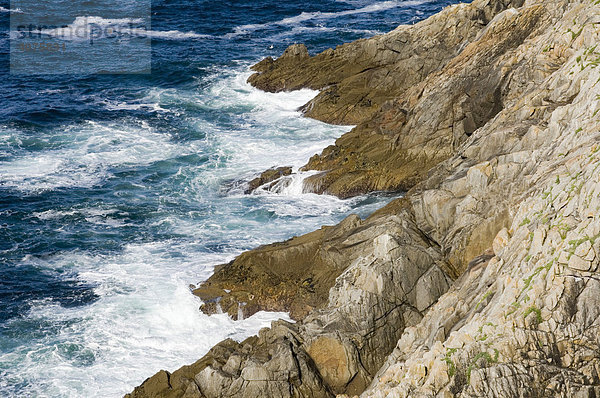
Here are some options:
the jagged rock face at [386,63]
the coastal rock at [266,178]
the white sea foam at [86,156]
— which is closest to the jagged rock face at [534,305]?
the coastal rock at [266,178]

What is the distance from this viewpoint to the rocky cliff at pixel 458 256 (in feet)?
70.6

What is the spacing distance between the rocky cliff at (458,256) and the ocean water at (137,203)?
2986 millimetres

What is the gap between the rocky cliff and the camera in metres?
21.5

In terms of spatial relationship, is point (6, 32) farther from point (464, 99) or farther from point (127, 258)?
point (464, 99)

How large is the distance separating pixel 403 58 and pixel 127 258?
29.1 m

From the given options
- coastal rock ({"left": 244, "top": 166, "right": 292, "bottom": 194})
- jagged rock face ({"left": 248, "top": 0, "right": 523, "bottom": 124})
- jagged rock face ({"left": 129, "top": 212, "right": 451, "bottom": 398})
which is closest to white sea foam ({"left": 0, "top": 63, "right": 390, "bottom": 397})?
coastal rock ({"left": 244, "top": 166, "right": 292, "bottom": 194})

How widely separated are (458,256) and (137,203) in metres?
26.0

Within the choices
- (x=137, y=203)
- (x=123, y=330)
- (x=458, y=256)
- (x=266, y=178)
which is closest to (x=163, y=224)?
(x=137, y=203)

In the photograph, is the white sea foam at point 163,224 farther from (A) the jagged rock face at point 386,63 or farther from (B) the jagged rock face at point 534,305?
(B) the jagged rock face at point 534,305

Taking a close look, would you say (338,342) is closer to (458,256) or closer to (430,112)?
(458,256)

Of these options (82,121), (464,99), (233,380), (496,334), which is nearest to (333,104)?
(464,99)

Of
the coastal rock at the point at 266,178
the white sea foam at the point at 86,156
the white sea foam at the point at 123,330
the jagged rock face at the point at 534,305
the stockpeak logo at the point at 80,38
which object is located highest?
the jagged rock face at the point at 534,305

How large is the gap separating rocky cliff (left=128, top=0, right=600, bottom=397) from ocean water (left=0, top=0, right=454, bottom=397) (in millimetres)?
2986

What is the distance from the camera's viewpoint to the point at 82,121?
64.7 meters
